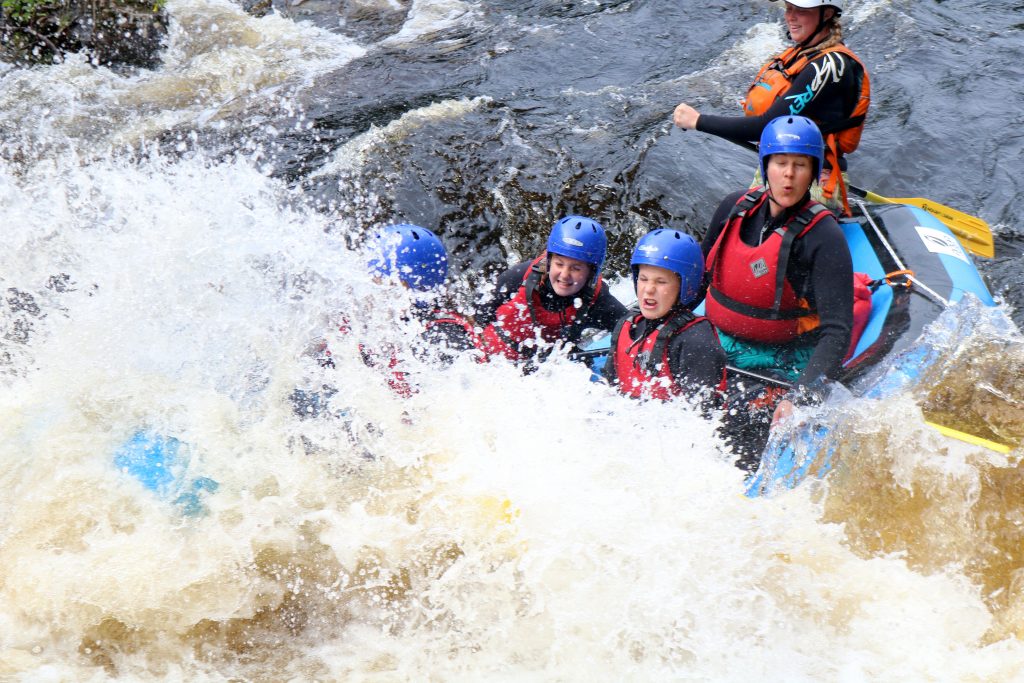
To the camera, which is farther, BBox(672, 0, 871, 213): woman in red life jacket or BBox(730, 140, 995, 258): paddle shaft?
BBox(730, 140, 995, 258): paddle shaft

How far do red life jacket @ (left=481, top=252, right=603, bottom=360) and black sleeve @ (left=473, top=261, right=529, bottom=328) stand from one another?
0.35 ft

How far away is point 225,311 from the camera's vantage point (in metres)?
4.33

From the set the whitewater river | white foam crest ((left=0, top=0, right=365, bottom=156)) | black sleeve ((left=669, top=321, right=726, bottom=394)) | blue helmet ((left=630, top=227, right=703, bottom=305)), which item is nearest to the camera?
the whitewater river

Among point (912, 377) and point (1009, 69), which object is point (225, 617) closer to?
point (912, 377)

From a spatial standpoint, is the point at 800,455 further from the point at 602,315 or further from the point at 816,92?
the point at 816,92

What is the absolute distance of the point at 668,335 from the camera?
3.97m

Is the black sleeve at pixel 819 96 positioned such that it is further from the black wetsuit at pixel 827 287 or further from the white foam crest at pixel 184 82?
the white foam crest at pixel 184 82

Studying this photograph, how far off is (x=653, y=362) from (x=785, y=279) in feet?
2.32

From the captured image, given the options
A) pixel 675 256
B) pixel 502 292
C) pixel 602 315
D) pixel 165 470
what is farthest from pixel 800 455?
pixel 165 470

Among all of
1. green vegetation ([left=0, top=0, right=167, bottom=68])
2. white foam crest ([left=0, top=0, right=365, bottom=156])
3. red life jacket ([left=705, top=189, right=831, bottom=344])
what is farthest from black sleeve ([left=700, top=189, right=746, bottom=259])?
green vegetation ([left=0, top=0, right=167, bottom=68])

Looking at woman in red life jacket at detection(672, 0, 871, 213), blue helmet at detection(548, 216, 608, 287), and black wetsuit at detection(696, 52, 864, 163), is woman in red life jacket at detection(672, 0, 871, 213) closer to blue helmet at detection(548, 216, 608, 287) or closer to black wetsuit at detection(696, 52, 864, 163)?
black wetsuit at detection(696, 52, 864, 163)

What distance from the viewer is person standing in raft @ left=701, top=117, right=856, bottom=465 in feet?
13.0

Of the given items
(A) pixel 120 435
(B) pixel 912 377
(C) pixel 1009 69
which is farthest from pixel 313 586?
(C) pixel 1009 69

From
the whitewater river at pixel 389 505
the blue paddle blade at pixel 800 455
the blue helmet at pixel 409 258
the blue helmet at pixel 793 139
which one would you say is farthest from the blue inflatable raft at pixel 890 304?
the blue helmet at pixel 409 258
